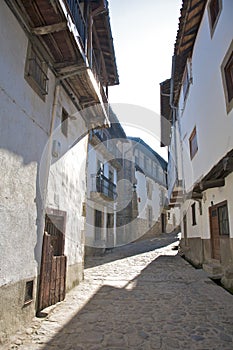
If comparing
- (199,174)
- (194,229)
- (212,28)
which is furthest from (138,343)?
(194,229)

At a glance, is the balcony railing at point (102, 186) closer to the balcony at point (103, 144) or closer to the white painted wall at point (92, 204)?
the white painted wall at point (92, 204)

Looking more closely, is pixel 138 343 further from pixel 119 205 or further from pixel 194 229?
pixel 119 205

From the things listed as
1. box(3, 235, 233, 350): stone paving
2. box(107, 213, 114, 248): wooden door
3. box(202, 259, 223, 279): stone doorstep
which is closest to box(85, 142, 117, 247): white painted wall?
box(107, 213, 114, 248): wooden door

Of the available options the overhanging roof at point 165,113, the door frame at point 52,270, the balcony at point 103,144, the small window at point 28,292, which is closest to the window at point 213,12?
the overhanging roof at point 165,113

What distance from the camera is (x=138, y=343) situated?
352 centimetres

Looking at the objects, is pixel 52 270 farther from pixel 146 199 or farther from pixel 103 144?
pixel 146 199

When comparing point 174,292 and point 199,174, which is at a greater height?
point 199,174

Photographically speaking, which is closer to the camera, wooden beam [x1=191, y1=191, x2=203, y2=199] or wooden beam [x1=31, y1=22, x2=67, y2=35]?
wooden beam [x1=31, y1=22, x2=67, y2=35]

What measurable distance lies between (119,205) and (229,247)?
48.9 ft

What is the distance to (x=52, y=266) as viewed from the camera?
5.01m

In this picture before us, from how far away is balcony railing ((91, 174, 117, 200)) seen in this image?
13.6 metres

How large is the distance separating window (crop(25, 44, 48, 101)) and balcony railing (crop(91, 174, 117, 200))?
873cm

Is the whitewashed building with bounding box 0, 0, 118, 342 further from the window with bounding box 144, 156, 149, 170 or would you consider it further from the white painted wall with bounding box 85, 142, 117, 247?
the window with bounding box 144, 156, 149, 170

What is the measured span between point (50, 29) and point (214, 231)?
293 inches
